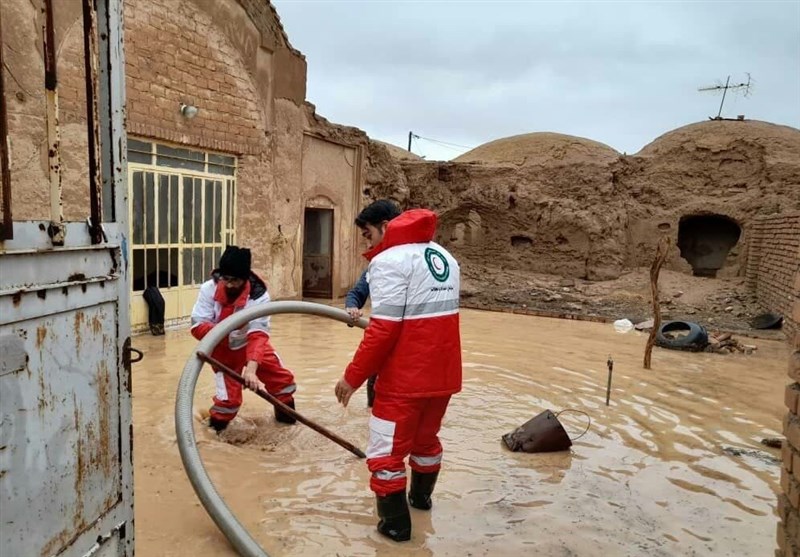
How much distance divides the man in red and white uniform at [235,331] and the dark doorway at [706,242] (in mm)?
17511

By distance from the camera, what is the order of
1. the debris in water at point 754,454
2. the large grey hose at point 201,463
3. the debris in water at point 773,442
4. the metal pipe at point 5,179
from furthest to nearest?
the debris in water at point 773,442, the debris in water at point 754,454, the large grey hose at point 201,463, the metal pipe at point 5,179

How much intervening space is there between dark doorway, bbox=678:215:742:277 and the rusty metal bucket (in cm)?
1635

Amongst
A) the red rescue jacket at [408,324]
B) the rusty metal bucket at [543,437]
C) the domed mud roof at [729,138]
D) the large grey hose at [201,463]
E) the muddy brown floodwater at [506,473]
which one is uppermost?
the domed mud roof at [729,138]

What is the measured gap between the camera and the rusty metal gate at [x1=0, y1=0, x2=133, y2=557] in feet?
4.96

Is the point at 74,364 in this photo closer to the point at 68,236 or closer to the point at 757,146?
the point at 68,236

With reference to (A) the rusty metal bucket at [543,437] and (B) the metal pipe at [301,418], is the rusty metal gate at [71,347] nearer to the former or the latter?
(B) the metal pipe at [301,418]

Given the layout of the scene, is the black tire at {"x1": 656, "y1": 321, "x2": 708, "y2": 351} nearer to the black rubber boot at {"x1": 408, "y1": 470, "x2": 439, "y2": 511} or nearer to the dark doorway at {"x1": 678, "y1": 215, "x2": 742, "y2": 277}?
the black rubber boot at {"x1": 408, "y1": 470, "x2": 439, "y2": 511}

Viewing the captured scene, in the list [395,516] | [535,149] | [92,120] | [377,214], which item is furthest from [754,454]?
[535,149]

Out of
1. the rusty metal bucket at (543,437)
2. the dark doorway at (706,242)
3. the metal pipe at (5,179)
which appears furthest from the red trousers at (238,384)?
the dark doorway at (706,242)

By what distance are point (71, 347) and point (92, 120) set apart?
2.37ft

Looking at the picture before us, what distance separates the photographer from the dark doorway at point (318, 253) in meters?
13.2

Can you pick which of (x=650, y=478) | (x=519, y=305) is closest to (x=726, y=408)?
(x=650, y=478)

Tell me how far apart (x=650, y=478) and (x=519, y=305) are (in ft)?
31.2

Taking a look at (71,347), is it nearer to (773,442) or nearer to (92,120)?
(92,120)
